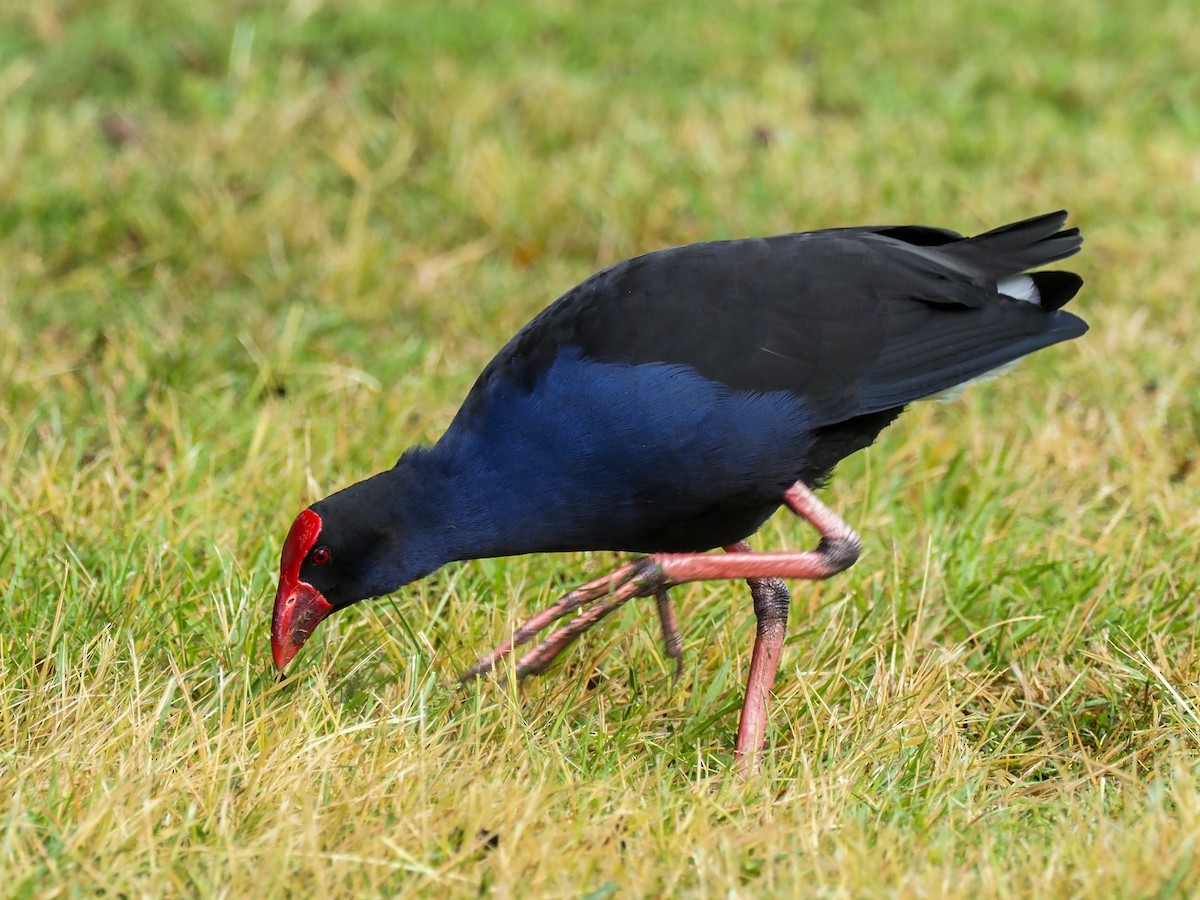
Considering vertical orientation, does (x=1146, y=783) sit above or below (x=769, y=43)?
below

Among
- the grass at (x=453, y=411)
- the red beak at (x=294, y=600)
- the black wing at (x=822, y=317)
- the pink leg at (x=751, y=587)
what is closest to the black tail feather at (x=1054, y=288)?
the black wing at (x=822, y=317)

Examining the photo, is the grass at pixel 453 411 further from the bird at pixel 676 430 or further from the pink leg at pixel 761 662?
the bird at pixel 676 430

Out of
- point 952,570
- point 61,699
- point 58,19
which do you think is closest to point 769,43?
point 58,19

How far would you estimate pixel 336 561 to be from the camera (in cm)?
292

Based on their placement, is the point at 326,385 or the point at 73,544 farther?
the point at 326,385

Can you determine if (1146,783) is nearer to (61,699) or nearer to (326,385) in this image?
(61,699)

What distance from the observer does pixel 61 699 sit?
2.62 meters

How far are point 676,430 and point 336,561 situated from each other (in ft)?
2.27

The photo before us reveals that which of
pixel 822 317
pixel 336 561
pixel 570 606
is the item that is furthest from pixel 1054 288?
pixel 336 561

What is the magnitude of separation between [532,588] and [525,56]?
3.76 metres

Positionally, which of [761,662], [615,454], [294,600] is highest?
[615,454]

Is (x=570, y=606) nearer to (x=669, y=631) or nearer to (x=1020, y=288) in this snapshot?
(x=669, y=631)

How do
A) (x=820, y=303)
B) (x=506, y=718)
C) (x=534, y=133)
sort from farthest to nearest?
1. (x=534, y=133)
2. (x=820, y=303)
3. (x=506, y=718)

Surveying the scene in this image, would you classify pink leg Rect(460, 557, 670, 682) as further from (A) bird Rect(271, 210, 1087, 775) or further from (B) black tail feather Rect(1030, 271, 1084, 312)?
(B) black tail feather Rect(1030, 271, 1084, 312)
